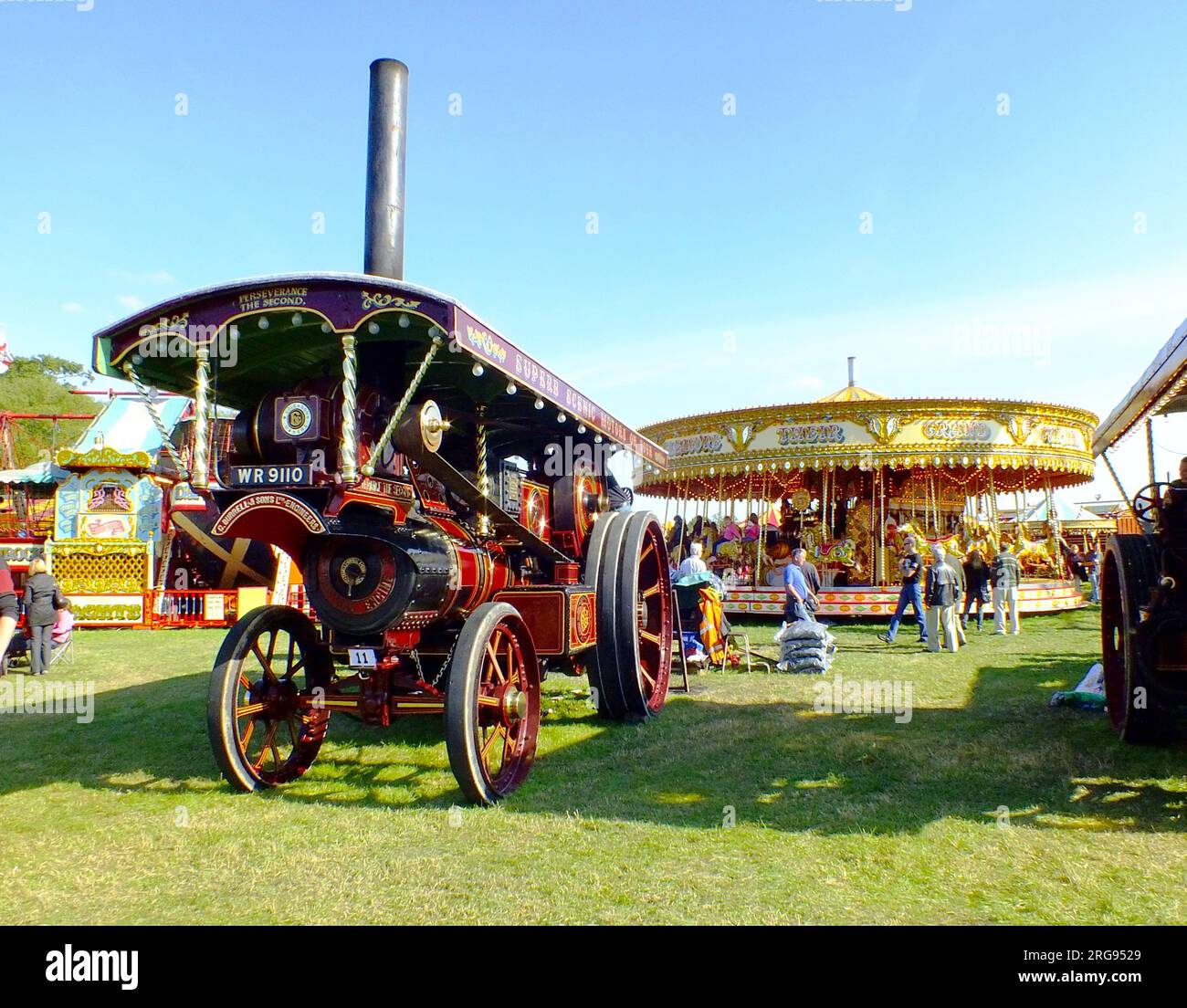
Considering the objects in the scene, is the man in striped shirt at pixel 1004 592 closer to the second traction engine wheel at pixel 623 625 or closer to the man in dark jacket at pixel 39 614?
the second traction engine wheel at pixel 623 625

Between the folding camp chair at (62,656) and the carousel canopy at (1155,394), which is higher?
the carousel canopy at (1155,394)

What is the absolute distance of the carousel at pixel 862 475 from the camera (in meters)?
15.6

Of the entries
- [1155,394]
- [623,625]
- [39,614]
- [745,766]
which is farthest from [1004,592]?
[39,614]

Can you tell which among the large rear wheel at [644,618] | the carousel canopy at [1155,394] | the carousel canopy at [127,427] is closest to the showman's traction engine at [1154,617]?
the carousel canopy at [1155,394]

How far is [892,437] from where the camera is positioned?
51.3 ft

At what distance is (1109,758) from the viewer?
501 cm

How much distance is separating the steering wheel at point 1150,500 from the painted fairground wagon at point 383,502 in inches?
134

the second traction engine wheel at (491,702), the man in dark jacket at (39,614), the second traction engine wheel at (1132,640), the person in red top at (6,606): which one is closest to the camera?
the person in red top at (6,606)

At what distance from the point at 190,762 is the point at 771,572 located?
13.3 metres

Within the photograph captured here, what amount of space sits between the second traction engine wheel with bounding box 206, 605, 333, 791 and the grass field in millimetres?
192

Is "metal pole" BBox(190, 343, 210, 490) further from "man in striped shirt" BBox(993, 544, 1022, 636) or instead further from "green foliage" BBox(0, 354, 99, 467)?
"green foliage" BBox(0, 354, 99, 467)

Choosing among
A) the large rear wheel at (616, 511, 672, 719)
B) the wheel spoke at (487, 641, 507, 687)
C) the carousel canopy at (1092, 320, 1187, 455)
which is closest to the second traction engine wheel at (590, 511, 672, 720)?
the large rear wheel at (616, 511, 672, 719)

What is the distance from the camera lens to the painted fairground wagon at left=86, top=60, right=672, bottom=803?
13.4ft
